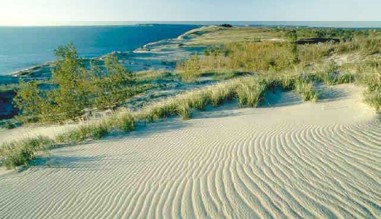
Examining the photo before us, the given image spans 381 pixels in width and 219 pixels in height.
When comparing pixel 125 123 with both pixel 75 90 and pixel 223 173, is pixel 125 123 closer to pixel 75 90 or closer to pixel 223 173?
pixel 223 173

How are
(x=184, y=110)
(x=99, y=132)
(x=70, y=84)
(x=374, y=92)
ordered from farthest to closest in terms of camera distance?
1. (x=70, y=84)
2. (x=184, y=110)
3. (x=99, y=132)
4. (x=374, y=92)

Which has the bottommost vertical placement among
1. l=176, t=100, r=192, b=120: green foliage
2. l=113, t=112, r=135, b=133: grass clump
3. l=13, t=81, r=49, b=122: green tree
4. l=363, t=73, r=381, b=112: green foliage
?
l=13, t=81, r=49, b=122: green tree

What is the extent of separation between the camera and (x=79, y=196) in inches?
213

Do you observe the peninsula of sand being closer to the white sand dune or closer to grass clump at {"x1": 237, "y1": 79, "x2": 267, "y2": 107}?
the white sand dune

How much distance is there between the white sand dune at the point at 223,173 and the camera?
13.8ft

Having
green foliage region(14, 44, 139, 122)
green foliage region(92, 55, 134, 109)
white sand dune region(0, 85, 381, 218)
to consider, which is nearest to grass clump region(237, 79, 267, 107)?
white sand dune region(0, 85, 381, 218)

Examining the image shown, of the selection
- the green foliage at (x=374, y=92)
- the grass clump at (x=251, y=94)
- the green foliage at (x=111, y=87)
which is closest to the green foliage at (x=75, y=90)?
the green foliage at (x=111, y=87)

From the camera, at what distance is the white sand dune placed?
421cm

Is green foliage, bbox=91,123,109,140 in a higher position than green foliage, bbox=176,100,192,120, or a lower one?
lower

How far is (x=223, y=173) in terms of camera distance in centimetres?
525

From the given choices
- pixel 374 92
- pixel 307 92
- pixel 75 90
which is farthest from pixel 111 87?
pixel 374 92

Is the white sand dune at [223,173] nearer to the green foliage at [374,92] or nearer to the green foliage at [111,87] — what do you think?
the green foliage at [374,92]

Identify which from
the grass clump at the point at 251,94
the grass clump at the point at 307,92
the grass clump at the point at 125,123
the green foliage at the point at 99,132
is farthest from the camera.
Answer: the grass clump at the point at 251,94

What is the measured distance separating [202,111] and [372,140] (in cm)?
516
